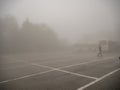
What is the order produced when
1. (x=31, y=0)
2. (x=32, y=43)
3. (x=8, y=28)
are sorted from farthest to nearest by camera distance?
(x=32, y=43) → (x=8, y=28) → (x=31, y=0)

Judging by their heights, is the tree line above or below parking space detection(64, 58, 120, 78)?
above

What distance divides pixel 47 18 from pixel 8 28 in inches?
199

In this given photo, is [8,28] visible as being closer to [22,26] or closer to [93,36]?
[22,26]

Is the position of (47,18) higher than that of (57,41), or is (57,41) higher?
(47,18)

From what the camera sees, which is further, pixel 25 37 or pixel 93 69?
pixel 25 37

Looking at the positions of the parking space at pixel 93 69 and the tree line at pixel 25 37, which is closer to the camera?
the parking space at pixel 93 69

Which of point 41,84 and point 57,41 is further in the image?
point 57,41

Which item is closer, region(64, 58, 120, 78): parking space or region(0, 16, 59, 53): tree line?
region(64, 58, 120, 78): parking space

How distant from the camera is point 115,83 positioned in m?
3.73

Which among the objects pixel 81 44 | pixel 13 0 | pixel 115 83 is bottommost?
pixel 115 83

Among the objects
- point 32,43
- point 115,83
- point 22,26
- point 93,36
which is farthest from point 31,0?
point 115,83

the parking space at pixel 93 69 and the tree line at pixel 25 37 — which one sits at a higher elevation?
the tree line at pixel 25 37

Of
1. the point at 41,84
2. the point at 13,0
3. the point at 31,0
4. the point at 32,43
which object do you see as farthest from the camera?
the point at 32,43

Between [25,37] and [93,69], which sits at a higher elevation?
[25,37]
